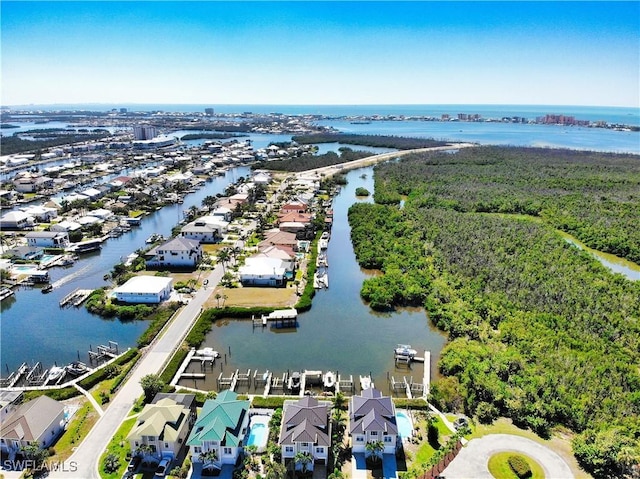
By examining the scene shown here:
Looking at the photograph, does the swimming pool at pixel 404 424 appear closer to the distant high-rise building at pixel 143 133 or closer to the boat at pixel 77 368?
the boat at pixel 77 368

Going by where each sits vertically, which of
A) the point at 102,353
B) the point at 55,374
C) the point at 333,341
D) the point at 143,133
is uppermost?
the point at 143,133

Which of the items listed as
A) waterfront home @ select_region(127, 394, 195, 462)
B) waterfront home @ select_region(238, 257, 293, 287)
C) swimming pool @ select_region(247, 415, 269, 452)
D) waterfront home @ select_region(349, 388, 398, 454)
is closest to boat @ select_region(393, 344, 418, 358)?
waterfront home @ select_region(349, 388, 398, 454)

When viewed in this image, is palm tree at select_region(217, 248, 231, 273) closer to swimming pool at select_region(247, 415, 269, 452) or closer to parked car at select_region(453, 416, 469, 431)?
swimming pool at select_region(247, 415, 269, 452)

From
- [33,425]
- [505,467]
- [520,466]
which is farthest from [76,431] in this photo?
[520,466]

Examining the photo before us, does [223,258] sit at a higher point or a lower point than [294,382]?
higher

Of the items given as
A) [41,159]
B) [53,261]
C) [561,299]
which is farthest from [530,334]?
[41,159]

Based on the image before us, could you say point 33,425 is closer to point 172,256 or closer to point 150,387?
point 150,387

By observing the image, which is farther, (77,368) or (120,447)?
(77,368)

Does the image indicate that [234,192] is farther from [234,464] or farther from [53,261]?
[234,464]
